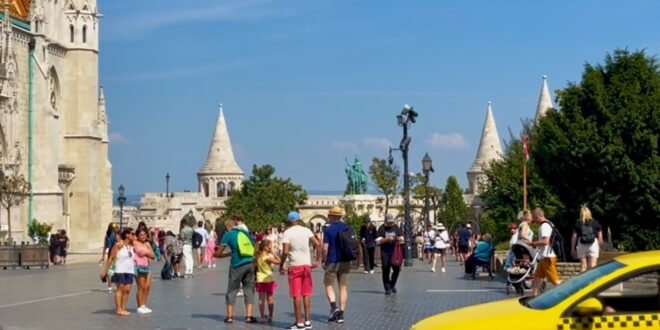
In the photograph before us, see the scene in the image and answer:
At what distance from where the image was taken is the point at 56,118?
175 feet

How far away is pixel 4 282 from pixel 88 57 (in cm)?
3027

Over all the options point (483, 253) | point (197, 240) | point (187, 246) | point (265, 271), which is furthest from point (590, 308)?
point (197, 240)

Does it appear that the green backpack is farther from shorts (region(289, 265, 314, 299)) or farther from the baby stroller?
the baby stroller

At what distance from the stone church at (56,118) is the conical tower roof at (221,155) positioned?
2307 inches

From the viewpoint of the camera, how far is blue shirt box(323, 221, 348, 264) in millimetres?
15977

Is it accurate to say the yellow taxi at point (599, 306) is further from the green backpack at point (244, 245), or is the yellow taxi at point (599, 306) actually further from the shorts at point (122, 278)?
the shorts at point (122, 278)

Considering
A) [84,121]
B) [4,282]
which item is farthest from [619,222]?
[84,121]

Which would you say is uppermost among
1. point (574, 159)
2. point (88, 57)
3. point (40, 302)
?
point (88, 57)

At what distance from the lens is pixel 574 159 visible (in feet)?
102

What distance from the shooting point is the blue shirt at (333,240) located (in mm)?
15977

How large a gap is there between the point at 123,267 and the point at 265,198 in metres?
82.3

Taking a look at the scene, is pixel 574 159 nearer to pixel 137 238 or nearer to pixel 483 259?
pixel 483 259

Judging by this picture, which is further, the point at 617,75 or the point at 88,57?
the point at 88,57

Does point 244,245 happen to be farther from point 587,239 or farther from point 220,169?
point 220,169
